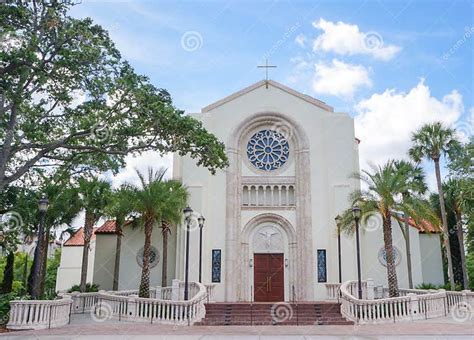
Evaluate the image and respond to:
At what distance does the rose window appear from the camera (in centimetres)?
2714

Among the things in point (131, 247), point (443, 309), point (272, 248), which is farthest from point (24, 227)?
point (443, 309)

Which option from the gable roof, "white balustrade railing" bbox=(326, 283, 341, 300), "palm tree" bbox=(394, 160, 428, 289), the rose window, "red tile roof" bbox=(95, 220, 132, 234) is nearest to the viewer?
"palm tree" bbox=(394, 160, 428, 289)

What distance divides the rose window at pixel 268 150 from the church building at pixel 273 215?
0.06m

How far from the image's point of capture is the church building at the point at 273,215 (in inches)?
982

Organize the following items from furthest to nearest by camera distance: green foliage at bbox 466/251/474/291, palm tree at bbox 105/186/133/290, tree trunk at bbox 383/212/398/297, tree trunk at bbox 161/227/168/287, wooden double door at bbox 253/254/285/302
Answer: green foliage at bbox 466/251/474/291, wooden double door at bbox 253/254/285/302, tree trunk at bbox 161/227/168/287, palm tree at bbox 105/186/133/290, tree trunk at bbox 383/212/398/297

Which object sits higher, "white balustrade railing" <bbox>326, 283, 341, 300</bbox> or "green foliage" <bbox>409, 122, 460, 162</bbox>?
"green foliage" <bbox>409, 122, 460, 162</bbox>

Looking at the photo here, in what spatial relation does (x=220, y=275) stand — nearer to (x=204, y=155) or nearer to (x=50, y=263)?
(x=204, y=155)

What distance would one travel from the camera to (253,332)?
1406 centimetres

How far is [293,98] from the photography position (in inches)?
1089

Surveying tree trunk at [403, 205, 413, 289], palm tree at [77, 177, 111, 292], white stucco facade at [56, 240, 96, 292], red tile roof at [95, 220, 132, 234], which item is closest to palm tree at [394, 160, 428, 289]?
tree trunk at [403, 205, 413, 289]

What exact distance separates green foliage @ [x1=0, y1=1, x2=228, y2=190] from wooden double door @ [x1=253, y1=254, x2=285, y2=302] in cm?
1180

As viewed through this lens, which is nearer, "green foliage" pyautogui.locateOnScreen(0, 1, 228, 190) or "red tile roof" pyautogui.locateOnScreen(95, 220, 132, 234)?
"green foliage" pyautogui.locateOnScreen(0, 1, 228, 190)

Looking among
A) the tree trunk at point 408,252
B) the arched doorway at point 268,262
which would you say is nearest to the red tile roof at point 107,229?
the arched doorway at point 268,262

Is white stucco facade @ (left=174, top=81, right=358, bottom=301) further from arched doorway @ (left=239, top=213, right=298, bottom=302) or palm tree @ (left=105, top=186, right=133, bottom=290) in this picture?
palm tree @ (left=105, top=186, right=133, bottom=290)
